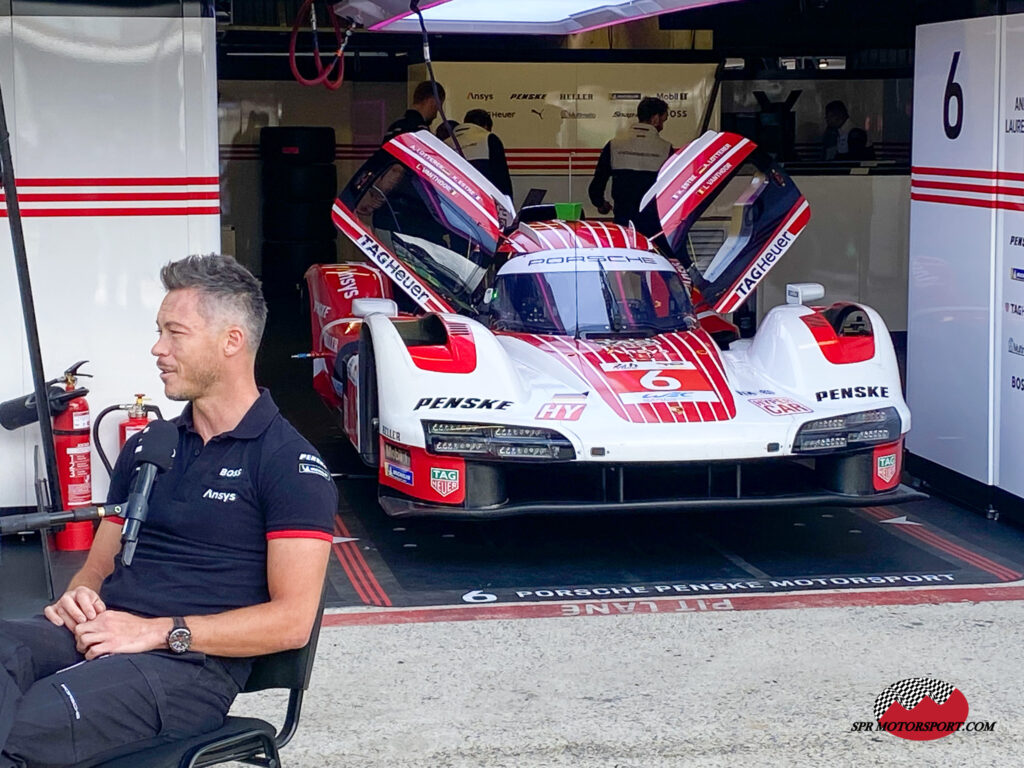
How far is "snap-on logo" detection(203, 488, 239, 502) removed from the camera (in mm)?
3482

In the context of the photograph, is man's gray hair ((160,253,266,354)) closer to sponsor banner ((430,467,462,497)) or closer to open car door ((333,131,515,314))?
sponsor banner ((430,467,462,497))

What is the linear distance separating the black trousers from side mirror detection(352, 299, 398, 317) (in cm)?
489

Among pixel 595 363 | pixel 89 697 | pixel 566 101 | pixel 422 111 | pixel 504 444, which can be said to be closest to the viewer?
pixel 89 697

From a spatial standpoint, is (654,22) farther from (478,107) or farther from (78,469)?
(78,469)

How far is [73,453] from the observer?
7.09 m

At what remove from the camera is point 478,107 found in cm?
1445

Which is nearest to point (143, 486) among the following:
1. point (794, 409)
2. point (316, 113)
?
point (794, 409)

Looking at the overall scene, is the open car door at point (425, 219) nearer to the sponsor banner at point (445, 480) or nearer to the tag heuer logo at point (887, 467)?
the sponsor banner at point (445, 480)

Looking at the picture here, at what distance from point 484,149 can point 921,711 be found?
24.4ft

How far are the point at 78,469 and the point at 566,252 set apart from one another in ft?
8.79

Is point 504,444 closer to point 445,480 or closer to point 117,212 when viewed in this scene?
point 445,480

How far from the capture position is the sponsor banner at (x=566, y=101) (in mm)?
14422

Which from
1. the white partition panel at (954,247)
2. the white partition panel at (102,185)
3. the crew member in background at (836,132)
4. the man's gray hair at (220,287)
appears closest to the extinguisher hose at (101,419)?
the white partition panel at (102,185)

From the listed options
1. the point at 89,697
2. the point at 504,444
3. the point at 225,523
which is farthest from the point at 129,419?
the point at 89,697
